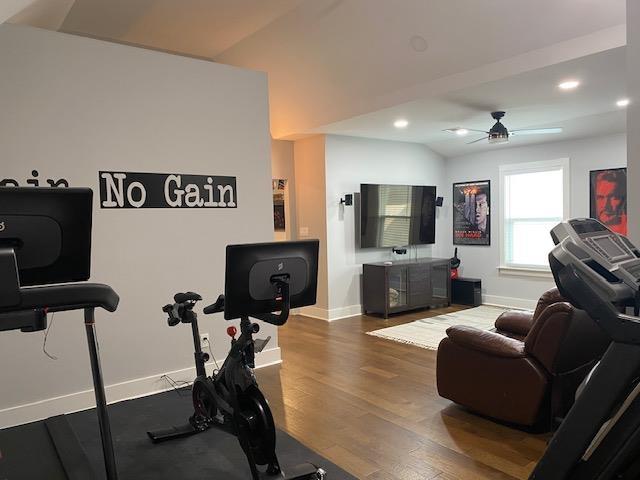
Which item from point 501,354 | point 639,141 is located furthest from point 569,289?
point 501,354

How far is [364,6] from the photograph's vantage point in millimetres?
4230

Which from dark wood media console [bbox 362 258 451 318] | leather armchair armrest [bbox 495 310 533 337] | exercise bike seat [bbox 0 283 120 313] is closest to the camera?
exercise bike seat [bbox 0 283 120 313]

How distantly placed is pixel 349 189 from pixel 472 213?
2.26 meters

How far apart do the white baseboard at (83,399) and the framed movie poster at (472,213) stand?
16.4ft

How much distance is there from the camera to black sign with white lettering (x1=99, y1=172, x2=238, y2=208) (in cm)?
368

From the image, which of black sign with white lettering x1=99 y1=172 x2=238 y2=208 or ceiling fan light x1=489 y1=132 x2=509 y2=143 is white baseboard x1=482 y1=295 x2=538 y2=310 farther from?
black sign with white lettering x1=99 y1=172 x2=238 y2=208

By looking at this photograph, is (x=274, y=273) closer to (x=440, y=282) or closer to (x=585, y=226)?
(x=585, y=226)

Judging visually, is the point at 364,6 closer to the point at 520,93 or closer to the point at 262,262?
the point at 520,93

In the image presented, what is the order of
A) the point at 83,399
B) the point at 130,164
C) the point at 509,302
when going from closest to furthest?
1. the point at 83,399
2. the point at 130,164
3. the point at 509,302

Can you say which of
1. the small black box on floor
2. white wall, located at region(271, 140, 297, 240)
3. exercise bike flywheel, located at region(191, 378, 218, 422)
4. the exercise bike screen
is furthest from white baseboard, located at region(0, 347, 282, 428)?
the small black box on floor

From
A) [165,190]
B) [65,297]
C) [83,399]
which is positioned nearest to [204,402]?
[83,399]

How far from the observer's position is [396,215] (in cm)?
720

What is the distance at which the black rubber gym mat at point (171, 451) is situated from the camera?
105 inches

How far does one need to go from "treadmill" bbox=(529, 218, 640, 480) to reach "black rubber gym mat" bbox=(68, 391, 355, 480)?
1.53 meters
